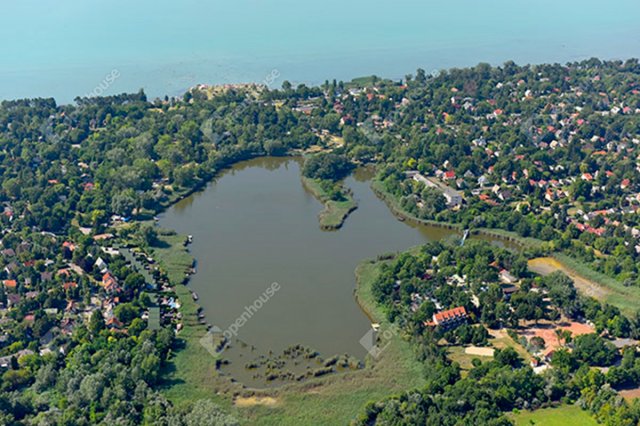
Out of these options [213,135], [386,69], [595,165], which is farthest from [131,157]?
[386,69]

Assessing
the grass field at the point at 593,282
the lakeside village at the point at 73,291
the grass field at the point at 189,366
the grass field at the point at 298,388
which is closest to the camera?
the grass field at the point at 298,388

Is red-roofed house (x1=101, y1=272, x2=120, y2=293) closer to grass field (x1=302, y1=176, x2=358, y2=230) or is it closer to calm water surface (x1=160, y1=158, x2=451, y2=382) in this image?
calm water surface (x1=160, y1=158, x2=451, y2=382)

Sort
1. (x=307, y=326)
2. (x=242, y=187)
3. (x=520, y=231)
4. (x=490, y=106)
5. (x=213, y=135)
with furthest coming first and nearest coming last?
(x=490, y=106) < (x=213, y=135) < (x=242, y=187) < (x=520, y=231) < (x=307, y=326)

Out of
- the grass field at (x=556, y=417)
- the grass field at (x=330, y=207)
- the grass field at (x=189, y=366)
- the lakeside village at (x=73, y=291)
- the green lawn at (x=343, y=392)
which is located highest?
the grass field at (x=330, y=207)

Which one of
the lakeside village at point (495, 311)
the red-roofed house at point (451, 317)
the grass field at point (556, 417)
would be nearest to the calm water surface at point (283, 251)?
the lakeside village at point (495, 311)

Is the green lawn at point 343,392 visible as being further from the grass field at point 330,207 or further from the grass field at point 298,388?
the grass field at point 330,207

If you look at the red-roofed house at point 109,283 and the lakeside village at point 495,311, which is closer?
the lakeside village at point 495,311

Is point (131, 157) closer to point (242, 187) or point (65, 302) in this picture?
point (242, 187)
